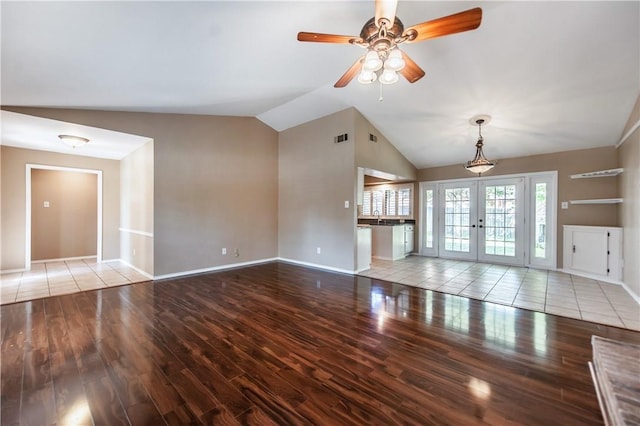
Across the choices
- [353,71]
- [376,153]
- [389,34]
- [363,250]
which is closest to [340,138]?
[376,153]

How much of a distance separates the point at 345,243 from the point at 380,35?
3534 millimetres

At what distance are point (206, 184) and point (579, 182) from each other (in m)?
7.29

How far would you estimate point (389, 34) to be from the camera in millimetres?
2131

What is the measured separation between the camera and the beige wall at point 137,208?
4.77 meters

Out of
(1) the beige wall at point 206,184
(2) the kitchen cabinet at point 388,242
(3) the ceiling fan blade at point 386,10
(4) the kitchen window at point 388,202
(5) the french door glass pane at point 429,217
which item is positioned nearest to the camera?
(3) the ceiling fan blade at point 386,10

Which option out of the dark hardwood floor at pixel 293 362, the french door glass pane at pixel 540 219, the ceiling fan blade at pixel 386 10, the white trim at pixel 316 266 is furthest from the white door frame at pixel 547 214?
the ceiling fan blade at pixel 386 10

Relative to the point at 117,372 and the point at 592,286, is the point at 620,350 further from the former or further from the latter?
the point at 117,372

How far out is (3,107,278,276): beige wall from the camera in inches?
182

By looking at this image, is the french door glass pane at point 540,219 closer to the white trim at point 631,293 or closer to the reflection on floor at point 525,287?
the reflection on floor at point 525,287

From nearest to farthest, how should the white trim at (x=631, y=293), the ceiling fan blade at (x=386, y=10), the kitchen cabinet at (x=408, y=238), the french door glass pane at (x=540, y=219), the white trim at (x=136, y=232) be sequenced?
the ceiling fan blade at (x=386, y=10), the white trim at (x=631, y=293), the white trim at (x=136, y=232), the french door glass pane at (x=540, y=219), the kitchen cabinet at (x=408, y=238)

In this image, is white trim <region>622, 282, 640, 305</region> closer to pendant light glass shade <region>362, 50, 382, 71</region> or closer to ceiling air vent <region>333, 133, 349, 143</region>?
pendant light glass shade <region>362, 50, 382, 71</region>

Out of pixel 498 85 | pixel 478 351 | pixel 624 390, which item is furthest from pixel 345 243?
pixel 624 390

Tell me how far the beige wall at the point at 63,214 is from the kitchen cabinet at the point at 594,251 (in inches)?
420

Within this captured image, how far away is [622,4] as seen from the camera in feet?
7.84
